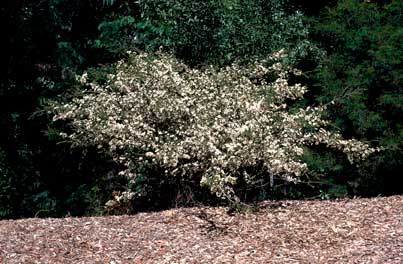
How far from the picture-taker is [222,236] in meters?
6.23

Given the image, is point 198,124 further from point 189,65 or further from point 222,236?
point 189,65

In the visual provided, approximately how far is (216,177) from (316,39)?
359 cm

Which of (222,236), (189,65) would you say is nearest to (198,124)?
(222,236)

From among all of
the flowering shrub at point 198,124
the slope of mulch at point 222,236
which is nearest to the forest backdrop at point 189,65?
the flowering shrub at point 198,124

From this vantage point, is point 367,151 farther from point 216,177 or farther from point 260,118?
point 216,177

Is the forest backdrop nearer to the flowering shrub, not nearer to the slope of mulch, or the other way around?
the flowering shrub

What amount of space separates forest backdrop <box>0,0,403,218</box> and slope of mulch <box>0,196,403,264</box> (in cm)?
67

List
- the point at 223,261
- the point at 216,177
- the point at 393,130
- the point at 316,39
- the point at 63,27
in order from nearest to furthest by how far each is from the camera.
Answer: the point at 223,261 < the point at 216,177 < the point at 393,130 < the point at 316,39 < the point at 63,27

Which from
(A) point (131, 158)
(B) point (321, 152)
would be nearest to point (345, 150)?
(B) point (321, 152)

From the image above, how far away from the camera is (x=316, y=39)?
9195 mm

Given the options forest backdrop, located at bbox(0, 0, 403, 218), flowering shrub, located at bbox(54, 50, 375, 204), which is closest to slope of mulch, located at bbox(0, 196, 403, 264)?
flowering shrub, located at bbox(54, 50, 375, 204)

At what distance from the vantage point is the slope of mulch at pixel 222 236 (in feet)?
19.1

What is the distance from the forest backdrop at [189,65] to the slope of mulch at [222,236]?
67 cm

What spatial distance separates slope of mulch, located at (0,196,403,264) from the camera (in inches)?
229
